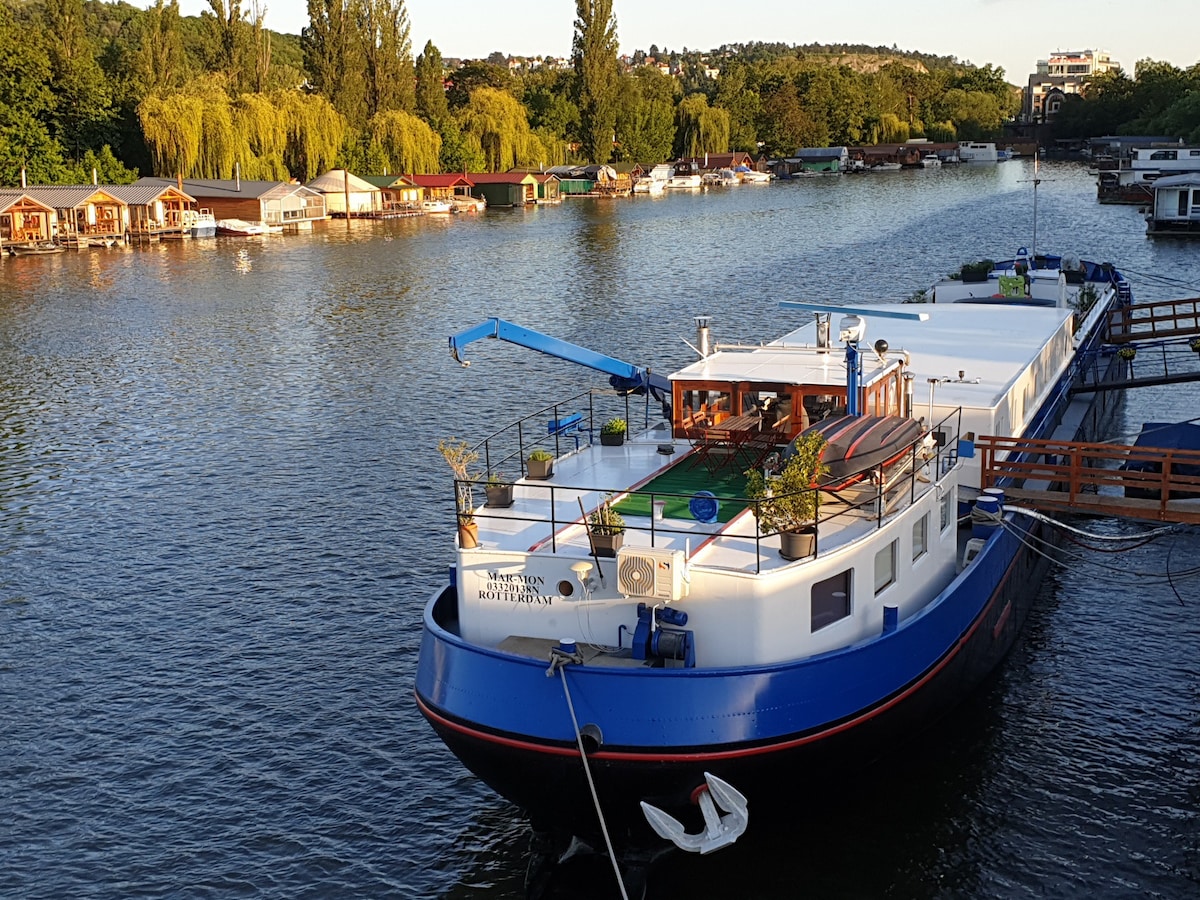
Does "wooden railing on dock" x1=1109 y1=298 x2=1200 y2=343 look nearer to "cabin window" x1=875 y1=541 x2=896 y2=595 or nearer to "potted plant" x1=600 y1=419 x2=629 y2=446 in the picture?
"potted plant" x1=600 y1=419 x2=629 y2=446

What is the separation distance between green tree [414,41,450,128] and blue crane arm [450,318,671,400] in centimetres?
14174

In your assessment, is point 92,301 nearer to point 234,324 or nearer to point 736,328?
point 234,324

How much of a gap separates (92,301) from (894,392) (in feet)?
211

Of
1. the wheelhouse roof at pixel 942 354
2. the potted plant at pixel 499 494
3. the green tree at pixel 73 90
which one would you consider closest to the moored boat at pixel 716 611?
the wheelhouse roof at pixel 942 354

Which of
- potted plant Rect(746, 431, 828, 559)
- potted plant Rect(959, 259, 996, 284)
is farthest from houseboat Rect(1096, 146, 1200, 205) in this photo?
potted plant Rect(746, 431, 828, 559)

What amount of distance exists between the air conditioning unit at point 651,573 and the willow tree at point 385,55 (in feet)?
476

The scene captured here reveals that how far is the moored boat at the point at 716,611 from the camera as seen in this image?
1719 cm

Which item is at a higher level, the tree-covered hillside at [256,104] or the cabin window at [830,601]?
the tree-covered hillside at [256,104]

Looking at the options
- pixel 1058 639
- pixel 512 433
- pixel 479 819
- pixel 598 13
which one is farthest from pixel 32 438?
pixel 598 13

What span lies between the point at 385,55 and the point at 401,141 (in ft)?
44.9

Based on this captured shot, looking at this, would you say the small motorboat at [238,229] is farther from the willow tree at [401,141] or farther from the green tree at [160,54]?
the willow tree at [401,141]

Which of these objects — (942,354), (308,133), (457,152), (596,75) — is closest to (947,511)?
(942,354)

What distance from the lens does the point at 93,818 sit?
68.3ft

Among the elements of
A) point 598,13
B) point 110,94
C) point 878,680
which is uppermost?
point 598,13
